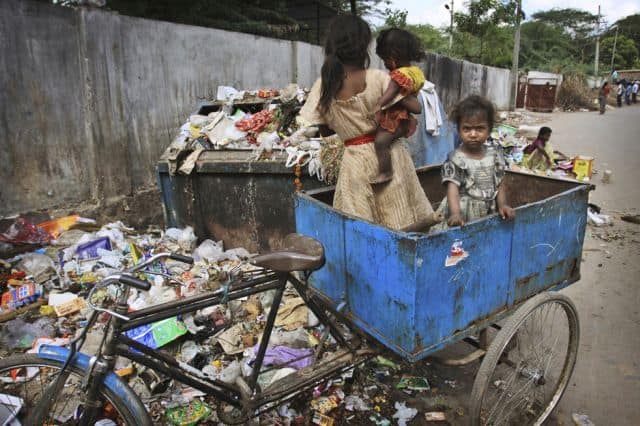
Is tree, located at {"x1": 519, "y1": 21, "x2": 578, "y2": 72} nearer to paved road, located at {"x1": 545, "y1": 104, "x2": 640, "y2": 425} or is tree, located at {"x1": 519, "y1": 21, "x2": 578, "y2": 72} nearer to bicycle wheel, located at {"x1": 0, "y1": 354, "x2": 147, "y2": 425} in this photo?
paved road, located at {"x1": 545, "y1": 104, "x2": 640, "y2": 425}

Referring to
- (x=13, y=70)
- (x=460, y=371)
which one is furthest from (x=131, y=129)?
(x=460, y=371)

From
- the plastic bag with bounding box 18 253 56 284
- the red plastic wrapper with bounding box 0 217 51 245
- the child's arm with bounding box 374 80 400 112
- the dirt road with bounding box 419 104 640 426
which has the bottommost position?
the dirt road with bounding box 419 104 640 426

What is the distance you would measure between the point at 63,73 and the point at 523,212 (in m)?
4.40

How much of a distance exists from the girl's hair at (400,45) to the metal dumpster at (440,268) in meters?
1.02

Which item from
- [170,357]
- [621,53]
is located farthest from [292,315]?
[621,53]

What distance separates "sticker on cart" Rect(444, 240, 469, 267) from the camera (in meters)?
1.81

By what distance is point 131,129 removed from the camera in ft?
17.0

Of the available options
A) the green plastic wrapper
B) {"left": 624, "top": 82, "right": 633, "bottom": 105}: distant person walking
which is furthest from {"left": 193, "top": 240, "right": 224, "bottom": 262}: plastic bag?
{"left": 624, "top": 82, "right": 633, "bottom": 105}: distant person walking

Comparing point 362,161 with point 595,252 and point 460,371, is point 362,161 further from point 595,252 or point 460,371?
point 595,252

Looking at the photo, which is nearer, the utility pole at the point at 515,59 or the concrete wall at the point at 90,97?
the concrete wall at the point at 90,97

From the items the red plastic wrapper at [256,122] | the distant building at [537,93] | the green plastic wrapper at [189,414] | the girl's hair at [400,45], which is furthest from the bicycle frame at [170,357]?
the distant building at [537,93]

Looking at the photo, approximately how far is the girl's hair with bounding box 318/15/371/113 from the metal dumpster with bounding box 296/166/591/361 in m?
0.64

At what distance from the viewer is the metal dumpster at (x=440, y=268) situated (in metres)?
1.78

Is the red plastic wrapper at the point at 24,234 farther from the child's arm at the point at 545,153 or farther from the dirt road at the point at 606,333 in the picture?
the child's arm at the point at 545,153
